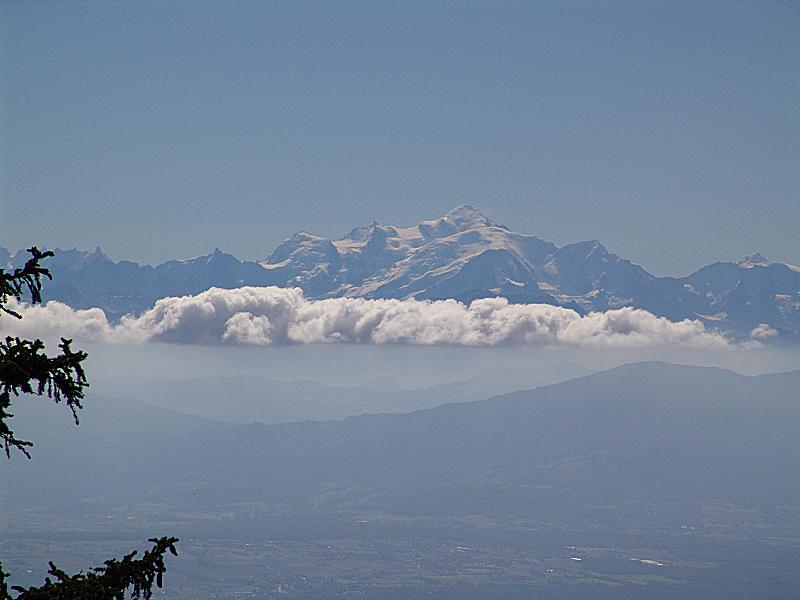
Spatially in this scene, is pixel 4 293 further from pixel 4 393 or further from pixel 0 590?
pixel 0 590

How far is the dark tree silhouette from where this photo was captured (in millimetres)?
19062

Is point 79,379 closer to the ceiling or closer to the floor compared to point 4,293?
closer to the floor

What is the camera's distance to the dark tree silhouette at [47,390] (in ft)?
62.5

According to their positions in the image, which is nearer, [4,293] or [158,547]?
[4,293]

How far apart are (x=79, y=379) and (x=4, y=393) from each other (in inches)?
56.1

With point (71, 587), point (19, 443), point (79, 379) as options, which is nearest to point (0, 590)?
point (71, 587)

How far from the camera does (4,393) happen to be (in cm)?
1931

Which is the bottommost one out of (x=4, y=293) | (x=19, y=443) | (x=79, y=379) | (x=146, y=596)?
(x=146, y=596)

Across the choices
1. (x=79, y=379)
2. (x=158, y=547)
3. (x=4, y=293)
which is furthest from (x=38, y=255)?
(x=158, y=547)

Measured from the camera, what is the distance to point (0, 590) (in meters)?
19.1

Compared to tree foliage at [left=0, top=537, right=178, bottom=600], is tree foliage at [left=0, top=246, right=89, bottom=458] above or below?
above

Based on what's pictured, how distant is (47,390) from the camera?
19.1 m

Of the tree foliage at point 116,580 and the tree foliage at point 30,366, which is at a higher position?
the tree foliage at point 30,366

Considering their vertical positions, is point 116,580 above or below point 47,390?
below
